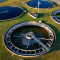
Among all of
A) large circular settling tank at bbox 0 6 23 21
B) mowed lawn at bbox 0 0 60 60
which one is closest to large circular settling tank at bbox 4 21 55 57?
mowed lawn at bbox 0 0 60 60

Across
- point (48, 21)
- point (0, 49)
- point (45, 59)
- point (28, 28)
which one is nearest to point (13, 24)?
point (28, 28)

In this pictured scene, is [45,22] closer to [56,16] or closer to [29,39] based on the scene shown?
[56,16]

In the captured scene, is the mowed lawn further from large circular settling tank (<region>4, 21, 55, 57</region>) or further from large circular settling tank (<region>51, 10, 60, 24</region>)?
large circular settling tank (<region>51, 10, 60, 24</region>)

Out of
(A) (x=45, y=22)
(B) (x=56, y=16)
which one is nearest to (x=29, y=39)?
(A) (x=45, y=22)

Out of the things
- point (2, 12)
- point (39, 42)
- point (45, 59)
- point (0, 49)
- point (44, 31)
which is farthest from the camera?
point (2, 12)

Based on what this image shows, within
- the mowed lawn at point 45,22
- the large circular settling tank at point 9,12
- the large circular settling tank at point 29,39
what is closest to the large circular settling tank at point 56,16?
the mowed lawn at point 45,22

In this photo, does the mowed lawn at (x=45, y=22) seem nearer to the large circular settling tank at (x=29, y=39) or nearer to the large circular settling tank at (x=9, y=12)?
the large circular settling tank at (x=29, y=39)

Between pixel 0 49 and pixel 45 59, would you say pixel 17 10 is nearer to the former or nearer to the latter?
pixel 0 49

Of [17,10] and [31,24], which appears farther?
[17,10]
